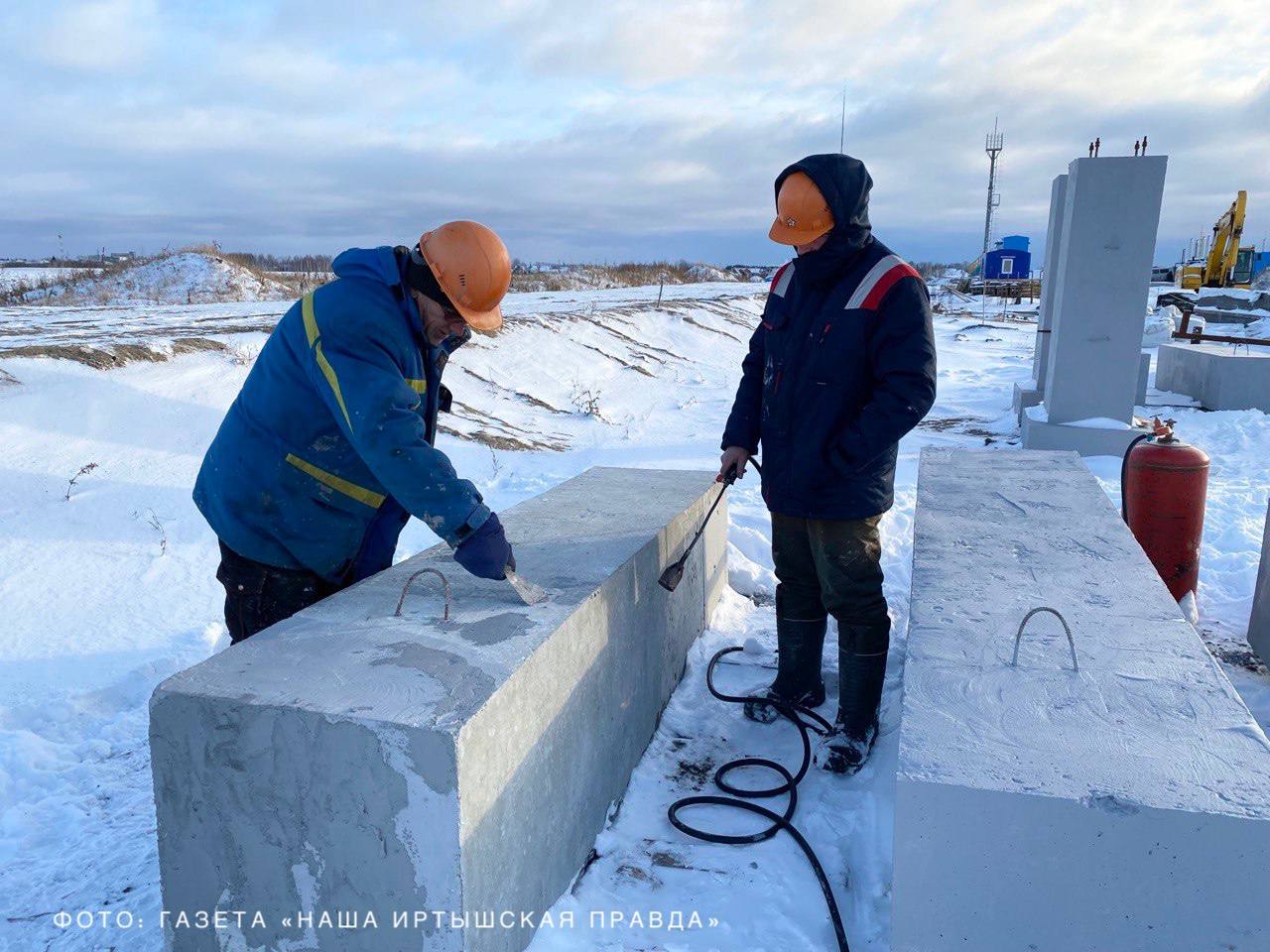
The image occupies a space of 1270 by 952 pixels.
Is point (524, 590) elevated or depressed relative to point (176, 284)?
depressed

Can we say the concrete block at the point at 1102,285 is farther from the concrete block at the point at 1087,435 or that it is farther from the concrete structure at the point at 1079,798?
the concrete structure at the point at 1079,798

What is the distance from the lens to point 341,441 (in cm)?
258

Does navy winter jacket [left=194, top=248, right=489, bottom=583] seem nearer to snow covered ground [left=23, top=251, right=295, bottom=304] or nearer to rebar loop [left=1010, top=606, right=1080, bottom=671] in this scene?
rebar loop [left=1010, top=606, right=1080, bottom=671]

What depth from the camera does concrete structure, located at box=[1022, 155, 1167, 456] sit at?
7.76 metres

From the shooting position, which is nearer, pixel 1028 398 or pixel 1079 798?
pixel 1079 798

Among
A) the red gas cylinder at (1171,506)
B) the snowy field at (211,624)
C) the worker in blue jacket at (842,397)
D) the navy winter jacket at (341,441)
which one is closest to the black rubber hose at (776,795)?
the snowy field at (211,624)

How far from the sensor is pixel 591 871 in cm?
263

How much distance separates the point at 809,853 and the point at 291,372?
2.01m

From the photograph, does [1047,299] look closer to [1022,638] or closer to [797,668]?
[797,668]

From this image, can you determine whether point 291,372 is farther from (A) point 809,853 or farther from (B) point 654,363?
(B) point 654,363

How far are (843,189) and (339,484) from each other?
182 centimetres

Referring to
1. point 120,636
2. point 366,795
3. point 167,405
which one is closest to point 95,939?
point 366,795

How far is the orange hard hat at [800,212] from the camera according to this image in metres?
2.95

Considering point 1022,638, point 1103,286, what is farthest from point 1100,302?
A: point 1022,638
